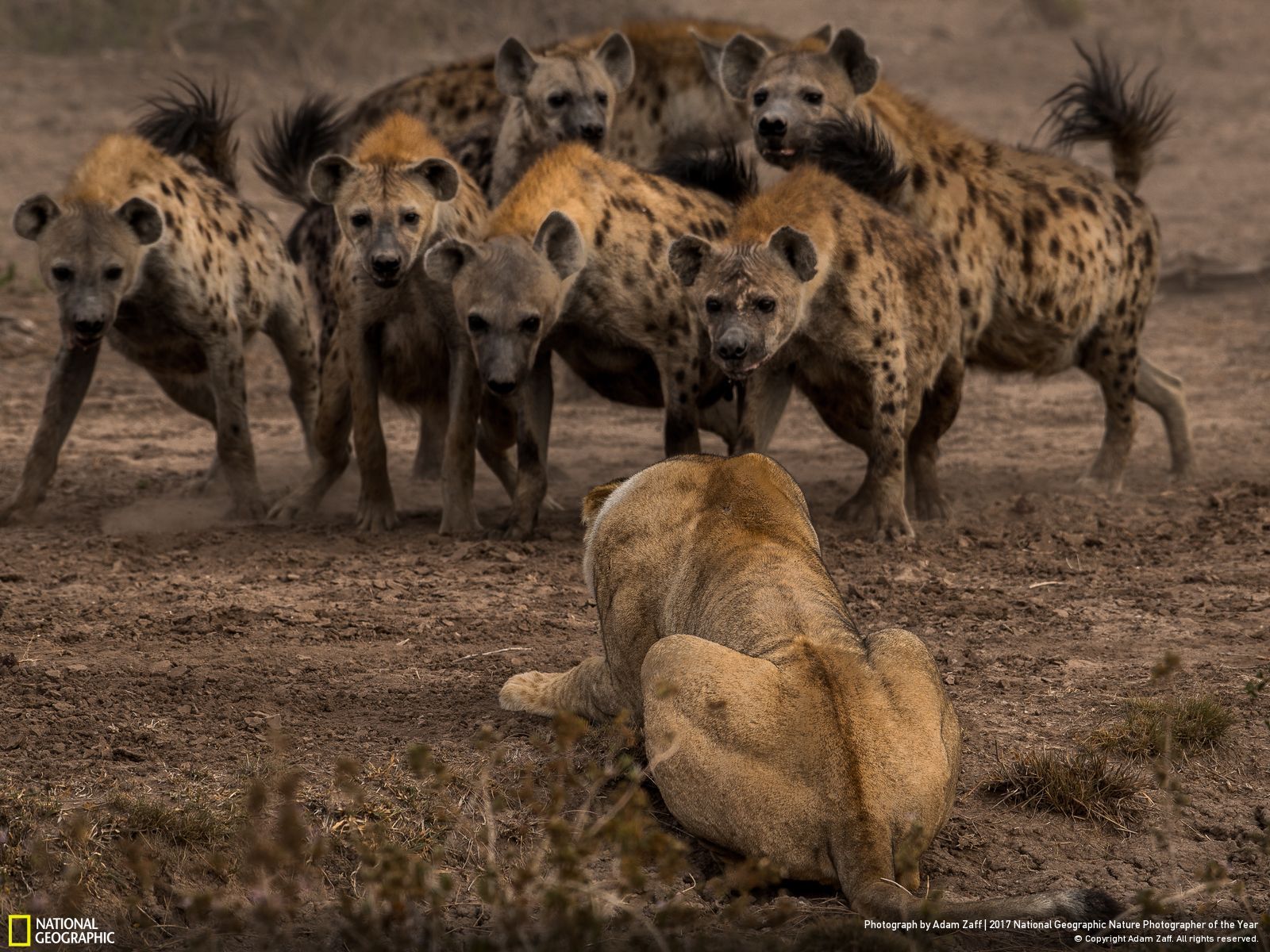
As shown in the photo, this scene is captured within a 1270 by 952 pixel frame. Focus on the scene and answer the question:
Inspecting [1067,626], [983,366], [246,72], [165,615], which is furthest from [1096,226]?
[246,72]

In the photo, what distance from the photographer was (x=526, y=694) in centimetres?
436

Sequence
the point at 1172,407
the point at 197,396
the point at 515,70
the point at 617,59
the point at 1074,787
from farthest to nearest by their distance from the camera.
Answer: the point at 617,59 < the point at 515,70 < the point at 1172,407 < the point at 197,396 < the point at 1074,787

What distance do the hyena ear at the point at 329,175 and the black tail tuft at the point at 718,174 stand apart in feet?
3.86

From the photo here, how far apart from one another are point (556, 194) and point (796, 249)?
3.14 feet

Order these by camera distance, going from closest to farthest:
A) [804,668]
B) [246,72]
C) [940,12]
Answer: [804,668] < [246,72] < [940,12]

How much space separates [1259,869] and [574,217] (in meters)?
3.34

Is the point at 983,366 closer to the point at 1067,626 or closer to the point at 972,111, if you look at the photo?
the point at 1067,626

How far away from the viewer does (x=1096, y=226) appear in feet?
23.2

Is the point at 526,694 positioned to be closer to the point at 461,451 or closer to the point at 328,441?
the point at 461,451

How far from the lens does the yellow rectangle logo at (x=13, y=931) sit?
322 cm

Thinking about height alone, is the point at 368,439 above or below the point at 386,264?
below

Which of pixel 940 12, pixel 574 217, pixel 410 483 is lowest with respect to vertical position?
pixel 410 483

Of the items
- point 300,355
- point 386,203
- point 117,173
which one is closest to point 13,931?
point 386,203

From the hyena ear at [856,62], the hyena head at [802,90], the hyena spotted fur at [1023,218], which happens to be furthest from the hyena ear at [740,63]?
the hyena ear at [856,62]
